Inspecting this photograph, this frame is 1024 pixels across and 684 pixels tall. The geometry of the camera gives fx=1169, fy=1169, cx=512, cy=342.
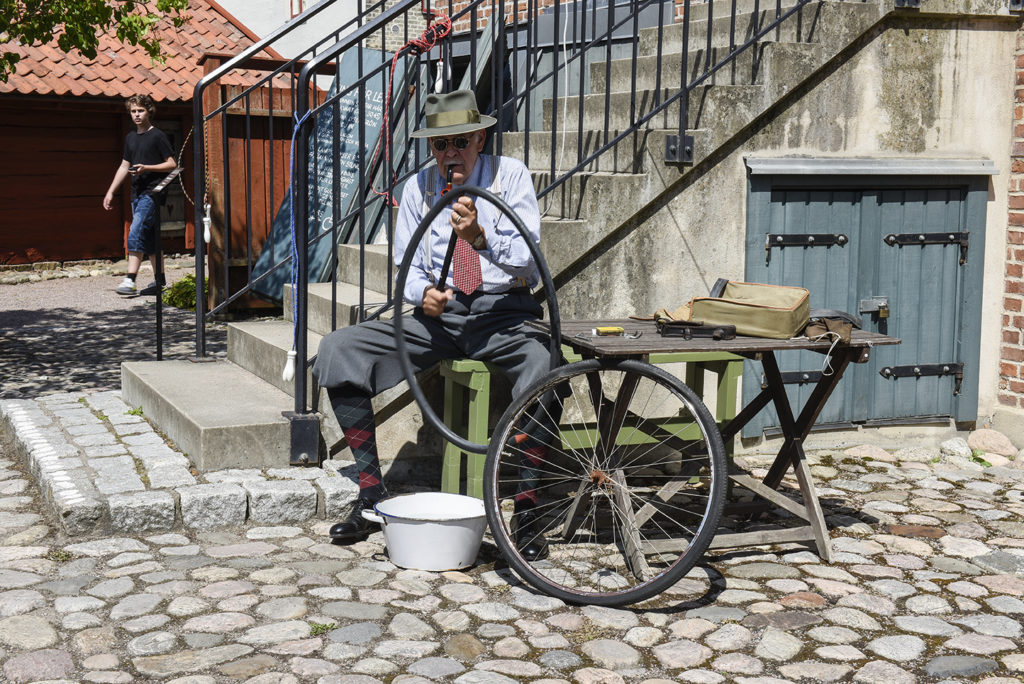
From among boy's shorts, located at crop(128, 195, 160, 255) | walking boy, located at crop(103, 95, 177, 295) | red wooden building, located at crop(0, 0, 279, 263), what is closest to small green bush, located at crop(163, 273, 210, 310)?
boy's shorts, located at crop(128, 195, 160, 255)

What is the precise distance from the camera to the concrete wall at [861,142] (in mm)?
6023

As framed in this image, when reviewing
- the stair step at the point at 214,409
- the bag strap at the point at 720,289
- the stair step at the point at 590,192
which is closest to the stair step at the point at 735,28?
the stair step at the point at 590,192

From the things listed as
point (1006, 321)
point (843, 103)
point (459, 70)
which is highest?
point (459, 70)

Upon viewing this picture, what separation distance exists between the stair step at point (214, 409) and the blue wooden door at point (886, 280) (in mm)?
2612

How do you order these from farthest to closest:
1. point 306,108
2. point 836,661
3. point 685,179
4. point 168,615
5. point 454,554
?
point 685,179 → point 306,108 → point 454,554 → point 168,615 → point 836,661

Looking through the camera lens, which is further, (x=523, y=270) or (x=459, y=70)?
(x=459, y=70)

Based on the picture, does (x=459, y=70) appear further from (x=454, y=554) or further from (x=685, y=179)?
(x=454, y=554)

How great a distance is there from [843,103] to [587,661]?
386 centimetres

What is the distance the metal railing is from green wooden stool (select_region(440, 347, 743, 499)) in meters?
0.75

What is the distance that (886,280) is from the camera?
6707 mm

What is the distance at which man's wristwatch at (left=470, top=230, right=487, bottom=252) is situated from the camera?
4703 millimetres

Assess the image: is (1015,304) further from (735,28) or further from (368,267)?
(368,267)

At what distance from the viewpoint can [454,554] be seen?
4.57 meters

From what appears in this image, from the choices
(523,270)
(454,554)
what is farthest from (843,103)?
(454,554)
